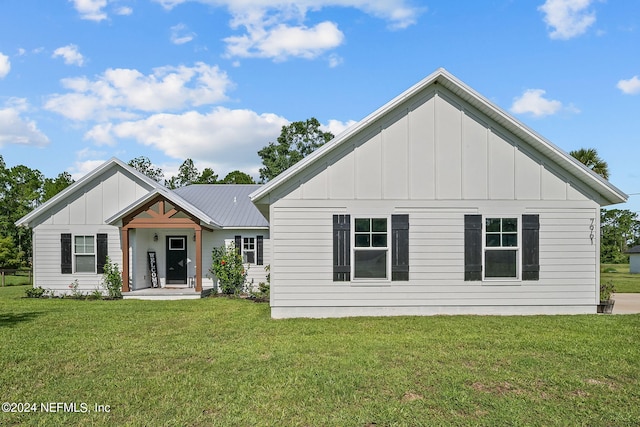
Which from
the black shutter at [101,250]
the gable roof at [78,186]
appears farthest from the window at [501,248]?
the black shutter at [101,250]

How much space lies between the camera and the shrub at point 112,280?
15.8m

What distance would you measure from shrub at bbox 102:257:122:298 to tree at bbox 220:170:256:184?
27.3 meters

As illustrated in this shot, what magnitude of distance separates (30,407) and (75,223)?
13.0 meters

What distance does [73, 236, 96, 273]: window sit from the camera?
16.5 metres

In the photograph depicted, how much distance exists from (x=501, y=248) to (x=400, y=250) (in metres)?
2.51

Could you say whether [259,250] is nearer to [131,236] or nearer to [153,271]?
[153,271]

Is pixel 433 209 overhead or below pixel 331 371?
overhead

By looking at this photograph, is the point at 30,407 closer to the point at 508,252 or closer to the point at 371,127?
the point at 371,127

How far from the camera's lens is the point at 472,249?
10828mm

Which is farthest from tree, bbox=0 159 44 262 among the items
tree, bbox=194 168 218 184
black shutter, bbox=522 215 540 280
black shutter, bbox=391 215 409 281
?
black shutter, bbox=522 215 540 280

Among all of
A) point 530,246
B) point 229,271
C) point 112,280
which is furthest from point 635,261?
point 112,280

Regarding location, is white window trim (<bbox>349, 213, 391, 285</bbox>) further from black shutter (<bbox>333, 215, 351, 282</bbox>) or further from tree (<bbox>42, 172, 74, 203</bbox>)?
tree (<bbox>42, 172, 74, 203</bbox>)

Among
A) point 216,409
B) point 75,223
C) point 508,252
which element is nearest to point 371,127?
point 508,252

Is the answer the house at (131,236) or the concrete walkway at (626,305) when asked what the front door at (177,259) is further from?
the concrete walkway at (626,305)
